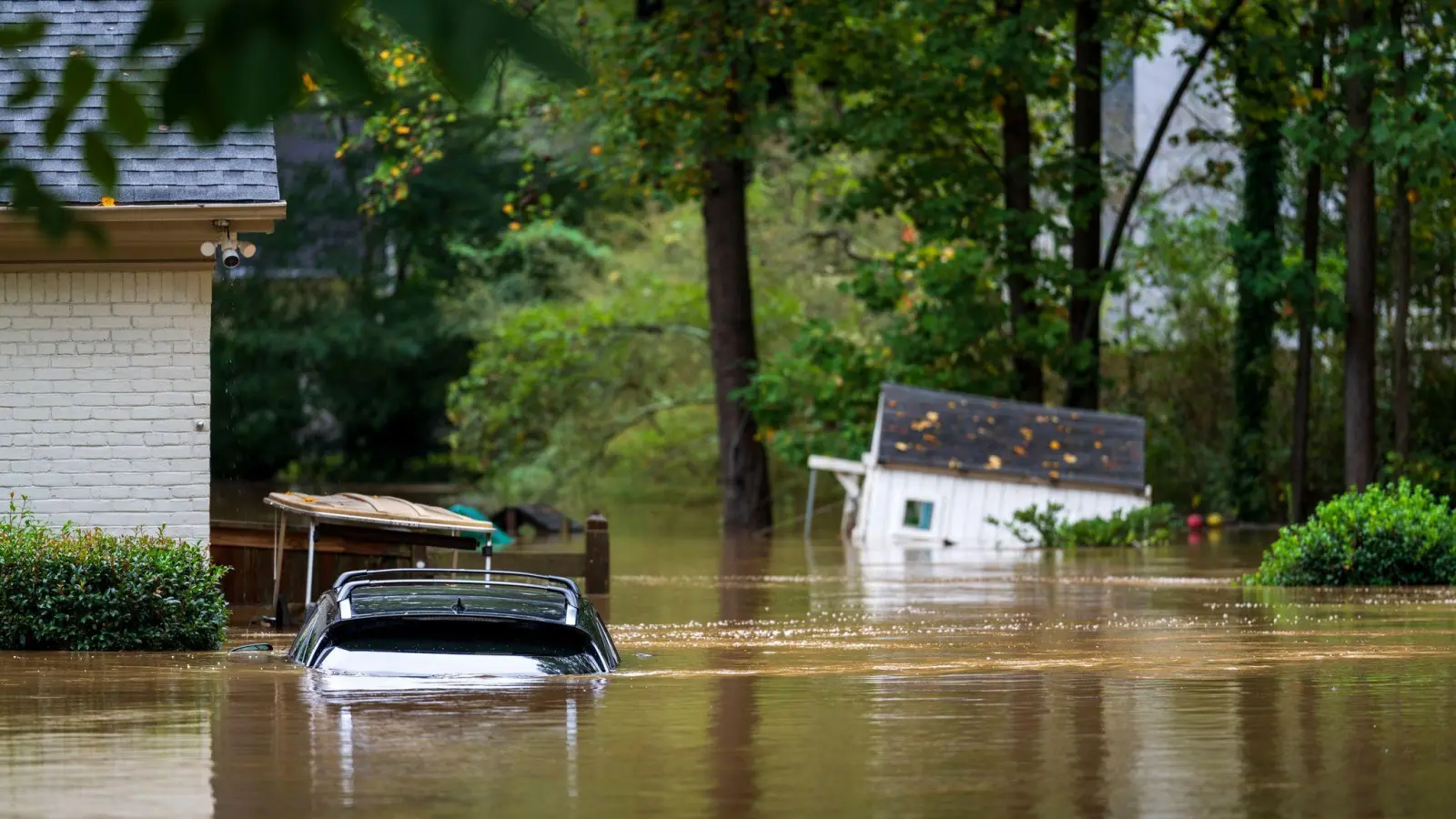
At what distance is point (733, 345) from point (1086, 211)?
6086 millimetres

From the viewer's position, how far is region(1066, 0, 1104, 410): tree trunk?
108ft

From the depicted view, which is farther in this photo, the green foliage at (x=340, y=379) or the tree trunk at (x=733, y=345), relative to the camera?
the green foliage at (x=340, y=379)

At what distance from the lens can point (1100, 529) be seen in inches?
1203

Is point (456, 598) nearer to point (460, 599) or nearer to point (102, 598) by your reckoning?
point (460, 599)

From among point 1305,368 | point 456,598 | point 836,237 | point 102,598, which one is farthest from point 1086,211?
point 456,598

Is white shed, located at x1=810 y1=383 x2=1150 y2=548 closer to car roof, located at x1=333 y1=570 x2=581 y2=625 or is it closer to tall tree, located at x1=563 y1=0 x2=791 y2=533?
tall tree, located at x1=563 y1=0 x2=791 y2=533

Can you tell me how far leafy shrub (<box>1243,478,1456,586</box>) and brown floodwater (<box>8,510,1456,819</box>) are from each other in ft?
10.3

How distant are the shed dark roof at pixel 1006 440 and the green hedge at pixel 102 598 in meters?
18.1

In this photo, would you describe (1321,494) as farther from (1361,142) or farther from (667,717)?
(667,717)

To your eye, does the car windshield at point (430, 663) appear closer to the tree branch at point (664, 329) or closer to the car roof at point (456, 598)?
the car roof at point (456, 598)

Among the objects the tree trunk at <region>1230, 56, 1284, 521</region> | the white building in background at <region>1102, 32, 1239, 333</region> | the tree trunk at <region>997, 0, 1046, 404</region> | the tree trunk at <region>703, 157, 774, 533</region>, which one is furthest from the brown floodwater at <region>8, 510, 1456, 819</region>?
the white building in background at <region>1102, 32, 1239, 333</region>

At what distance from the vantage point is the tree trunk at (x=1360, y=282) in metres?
27.1

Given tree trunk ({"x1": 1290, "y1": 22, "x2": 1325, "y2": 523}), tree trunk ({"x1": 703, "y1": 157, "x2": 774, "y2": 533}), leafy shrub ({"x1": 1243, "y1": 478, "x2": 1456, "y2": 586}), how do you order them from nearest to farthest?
leafy shrub ({"x1": 1243, "y1": 478, "x2": 1456, "y2": 586}) → tree trunk ({"x1": 1290, "y1": 22, "x2": 1325, "y2": 523}) → tree trunk ({"x1": 703, "y1": 157, "x2": 774, "y2": 533})

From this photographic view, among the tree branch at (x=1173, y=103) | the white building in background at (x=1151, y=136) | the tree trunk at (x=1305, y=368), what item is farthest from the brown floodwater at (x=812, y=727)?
the white building in background at (x=1151, y=136)
